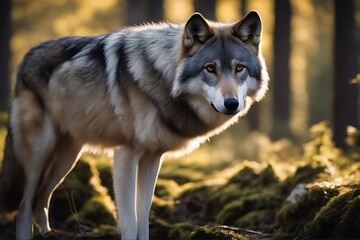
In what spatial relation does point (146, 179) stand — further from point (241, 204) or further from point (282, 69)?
point (282, 69)

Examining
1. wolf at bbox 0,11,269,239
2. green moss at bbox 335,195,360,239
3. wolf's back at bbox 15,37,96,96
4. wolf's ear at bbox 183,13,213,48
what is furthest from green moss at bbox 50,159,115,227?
green moss at bbox 335,195,360,239

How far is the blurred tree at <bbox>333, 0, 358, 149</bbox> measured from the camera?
12.0 meters

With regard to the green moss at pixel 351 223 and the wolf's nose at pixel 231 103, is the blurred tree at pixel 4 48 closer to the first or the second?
the wolf's nose at pixel 231 103

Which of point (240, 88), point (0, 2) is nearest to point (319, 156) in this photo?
point (240, 88)

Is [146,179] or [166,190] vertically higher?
[146,179]

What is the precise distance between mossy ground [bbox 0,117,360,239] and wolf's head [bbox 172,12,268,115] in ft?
4.05

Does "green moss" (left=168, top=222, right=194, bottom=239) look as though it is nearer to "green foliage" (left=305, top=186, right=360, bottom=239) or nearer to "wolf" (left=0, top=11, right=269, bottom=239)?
"wolf" (left=0, top=11, right=269, bottom=239)

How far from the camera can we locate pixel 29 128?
243 inches

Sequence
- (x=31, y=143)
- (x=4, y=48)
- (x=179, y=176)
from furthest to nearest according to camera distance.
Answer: (x=4, y=48) → (x=179, y=176) → (x=31, y=143)

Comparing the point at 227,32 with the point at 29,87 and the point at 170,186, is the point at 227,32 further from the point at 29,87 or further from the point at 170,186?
the point at 170,186

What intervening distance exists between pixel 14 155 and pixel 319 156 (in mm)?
3728

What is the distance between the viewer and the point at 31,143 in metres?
6.17

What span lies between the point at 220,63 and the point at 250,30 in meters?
0.60

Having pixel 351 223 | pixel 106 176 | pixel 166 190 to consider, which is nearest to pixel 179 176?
pixel 166 190
